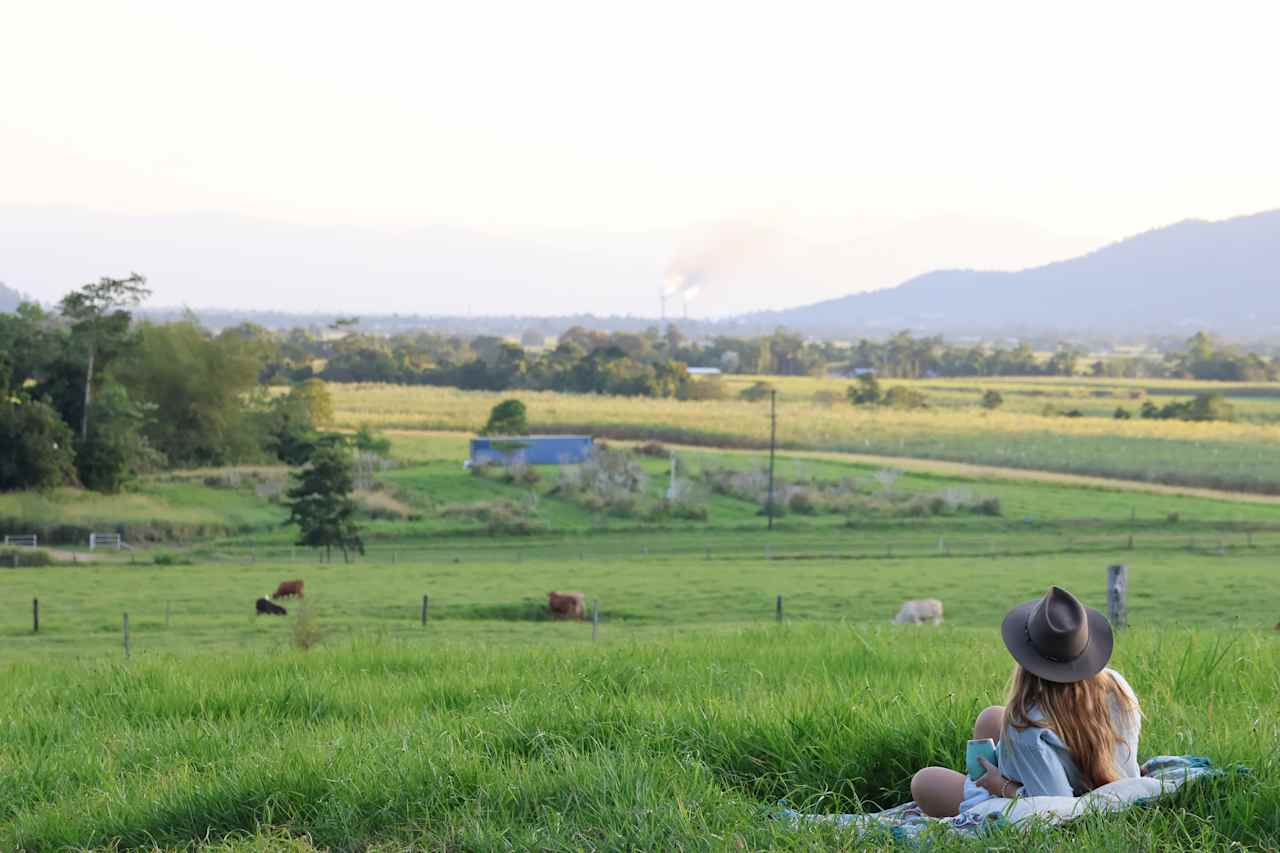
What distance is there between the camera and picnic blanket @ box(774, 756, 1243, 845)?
4.54m

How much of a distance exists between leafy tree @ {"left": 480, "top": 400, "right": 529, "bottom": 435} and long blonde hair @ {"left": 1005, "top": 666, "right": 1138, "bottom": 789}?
345 feet

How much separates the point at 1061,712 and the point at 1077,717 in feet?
0.21

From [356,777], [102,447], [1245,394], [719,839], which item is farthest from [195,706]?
[1245,394]

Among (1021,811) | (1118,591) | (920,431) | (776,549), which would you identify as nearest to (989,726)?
(1021,811)

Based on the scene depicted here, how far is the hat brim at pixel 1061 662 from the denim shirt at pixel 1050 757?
0.17 meters

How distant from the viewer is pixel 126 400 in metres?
80.2

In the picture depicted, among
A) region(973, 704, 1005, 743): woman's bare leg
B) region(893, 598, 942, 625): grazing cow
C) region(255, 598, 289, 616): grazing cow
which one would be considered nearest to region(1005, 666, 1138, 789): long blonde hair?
region(973, 704, 1005, 743): woman's bare leg

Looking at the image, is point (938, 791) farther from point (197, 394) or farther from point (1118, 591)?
point (197, 394)

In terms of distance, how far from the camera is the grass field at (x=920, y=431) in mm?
97875

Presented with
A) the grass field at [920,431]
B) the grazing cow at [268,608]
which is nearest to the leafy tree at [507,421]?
the grass field at [920,431]

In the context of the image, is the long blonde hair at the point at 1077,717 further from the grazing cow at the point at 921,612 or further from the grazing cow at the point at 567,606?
the grazing cow at the point at 567,606

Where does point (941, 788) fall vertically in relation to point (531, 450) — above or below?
above

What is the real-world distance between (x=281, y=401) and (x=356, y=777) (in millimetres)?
103317

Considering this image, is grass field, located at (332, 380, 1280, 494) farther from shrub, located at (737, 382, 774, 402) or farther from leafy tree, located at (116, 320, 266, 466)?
leafy tree, located at (116, 320, 266, 466)
